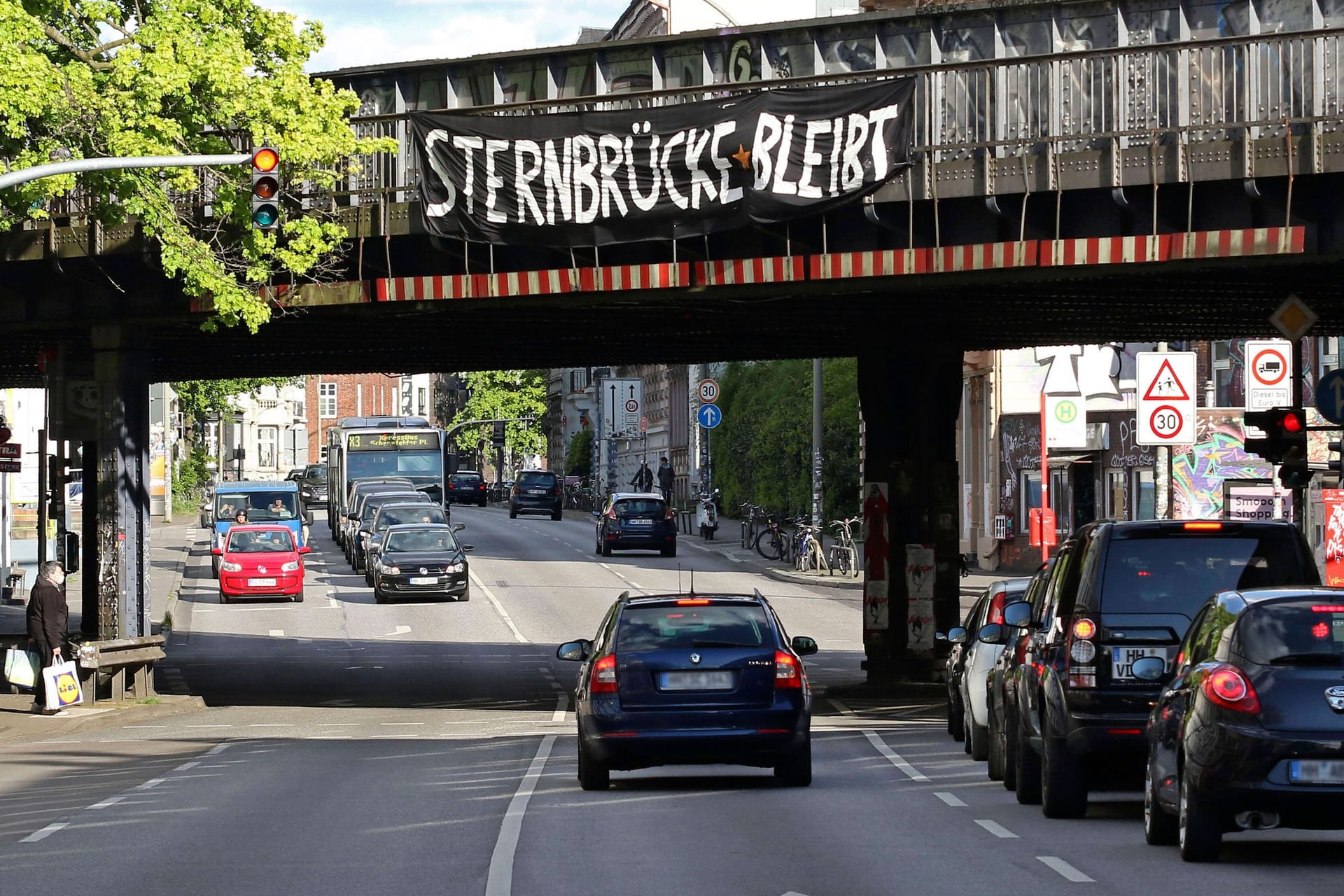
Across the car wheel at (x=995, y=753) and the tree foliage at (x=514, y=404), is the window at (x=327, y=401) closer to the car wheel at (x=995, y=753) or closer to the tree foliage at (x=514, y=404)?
the tree foliage at (x=514, y=404)

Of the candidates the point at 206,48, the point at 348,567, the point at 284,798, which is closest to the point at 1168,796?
the point at 284,798

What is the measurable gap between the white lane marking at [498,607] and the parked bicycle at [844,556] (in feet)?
29.6

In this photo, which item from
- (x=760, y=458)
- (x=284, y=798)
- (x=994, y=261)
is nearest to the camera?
(x=284, y=798)

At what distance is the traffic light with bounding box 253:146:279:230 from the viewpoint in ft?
71.1

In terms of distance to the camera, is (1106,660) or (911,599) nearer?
(1106,660)

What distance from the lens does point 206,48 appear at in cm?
2564

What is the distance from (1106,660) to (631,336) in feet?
62.2

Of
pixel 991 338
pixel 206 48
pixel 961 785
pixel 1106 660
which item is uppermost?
pixel 206 48

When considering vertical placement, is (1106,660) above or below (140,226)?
below

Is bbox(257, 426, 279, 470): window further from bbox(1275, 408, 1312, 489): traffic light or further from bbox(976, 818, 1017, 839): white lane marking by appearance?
bbox(976, 818, 1017, 839): white lane marking

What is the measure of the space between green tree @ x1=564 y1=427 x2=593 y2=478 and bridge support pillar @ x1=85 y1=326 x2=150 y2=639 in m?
102

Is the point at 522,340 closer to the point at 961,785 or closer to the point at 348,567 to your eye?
the point at 961,785

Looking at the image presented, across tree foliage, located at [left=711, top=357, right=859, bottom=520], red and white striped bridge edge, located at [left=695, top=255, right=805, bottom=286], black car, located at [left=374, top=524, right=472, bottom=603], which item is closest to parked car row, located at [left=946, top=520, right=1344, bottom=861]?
red and white striped bridge edge, located at [left=695, top=255, right=805, bottom=286]

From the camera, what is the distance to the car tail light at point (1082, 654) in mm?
13461
